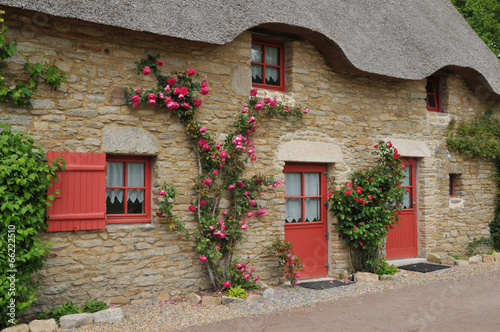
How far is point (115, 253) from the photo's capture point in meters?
4.96

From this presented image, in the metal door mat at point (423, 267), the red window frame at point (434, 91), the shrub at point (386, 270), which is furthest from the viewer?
the red window frame at point (434, 91)

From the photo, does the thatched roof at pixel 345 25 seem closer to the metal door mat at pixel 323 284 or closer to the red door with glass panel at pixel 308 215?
the red door with glass panel at pixel 308 215

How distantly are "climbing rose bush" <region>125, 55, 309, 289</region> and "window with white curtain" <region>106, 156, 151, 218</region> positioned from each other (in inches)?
10.1

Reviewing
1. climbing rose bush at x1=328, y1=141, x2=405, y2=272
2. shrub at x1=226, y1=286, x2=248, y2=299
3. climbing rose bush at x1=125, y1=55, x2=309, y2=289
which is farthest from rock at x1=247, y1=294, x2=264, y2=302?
climbing rose bush at x1=328, y1=141, x2=405, y2=272

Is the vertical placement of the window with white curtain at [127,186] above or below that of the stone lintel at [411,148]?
below

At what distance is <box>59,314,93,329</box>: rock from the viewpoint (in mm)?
4223

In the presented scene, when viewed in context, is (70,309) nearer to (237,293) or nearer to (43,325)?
(43,325)

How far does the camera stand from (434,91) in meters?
8.45

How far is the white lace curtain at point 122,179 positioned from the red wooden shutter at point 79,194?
29 cm

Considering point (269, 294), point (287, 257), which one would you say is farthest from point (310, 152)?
point (269, 294)

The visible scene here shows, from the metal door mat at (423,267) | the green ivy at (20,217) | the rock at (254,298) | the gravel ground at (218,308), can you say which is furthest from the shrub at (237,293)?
the metal door mat at (423,267)

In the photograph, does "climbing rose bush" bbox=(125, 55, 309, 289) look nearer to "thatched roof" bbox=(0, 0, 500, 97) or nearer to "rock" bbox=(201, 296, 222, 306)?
"rock" bbox=(201, 296, 222, 306)

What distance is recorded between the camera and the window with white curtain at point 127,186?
516 cm

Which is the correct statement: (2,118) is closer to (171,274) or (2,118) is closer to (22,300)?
(22,300)
